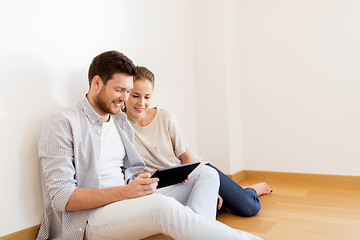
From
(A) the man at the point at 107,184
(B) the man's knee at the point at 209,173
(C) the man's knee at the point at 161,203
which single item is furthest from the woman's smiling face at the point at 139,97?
(C) the man's knee at the point at 161,203

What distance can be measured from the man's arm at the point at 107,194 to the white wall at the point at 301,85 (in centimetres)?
185

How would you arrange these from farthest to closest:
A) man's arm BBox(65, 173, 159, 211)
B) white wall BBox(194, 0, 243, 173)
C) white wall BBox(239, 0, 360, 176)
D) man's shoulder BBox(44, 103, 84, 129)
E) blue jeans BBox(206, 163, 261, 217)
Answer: white wall BBox(194, 0, 243, 173) → white wall BBox(239, 0, 360, 176) → blue jeans BBox(206, 163, 261, 217) → man's shoulder BBox(44, 103, 84, 129) → man's arm BBox(65, 173, 159, 211)

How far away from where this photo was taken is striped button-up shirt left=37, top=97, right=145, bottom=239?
67.2 inches

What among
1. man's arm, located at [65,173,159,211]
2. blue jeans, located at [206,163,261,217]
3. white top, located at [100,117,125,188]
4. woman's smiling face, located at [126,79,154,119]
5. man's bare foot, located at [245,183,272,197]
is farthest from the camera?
man's bare foot, located at [245,183,272,197]

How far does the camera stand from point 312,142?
10.3ft

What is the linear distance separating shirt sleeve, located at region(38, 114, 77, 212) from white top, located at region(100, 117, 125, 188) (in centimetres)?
19

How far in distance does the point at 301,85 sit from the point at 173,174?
1.76 meters

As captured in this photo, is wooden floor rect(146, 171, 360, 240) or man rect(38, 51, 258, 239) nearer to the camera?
man rect(38, 51, 258, 239)

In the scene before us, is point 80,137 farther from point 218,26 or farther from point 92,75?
point 218,26

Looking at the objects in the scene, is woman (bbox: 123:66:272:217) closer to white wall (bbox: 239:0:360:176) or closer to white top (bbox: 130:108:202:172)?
white top (bbox: 130:108:202:172)

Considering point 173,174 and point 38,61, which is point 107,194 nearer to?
point 173,174

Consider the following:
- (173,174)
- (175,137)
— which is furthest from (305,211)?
(173,174)

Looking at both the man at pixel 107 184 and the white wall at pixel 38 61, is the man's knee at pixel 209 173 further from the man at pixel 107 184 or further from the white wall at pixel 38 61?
the white wall at pixel 38 61

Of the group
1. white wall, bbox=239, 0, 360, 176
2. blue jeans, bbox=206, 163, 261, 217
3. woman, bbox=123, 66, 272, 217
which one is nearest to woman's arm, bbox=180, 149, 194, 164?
woman, bbox=123, 66, 272, 217
